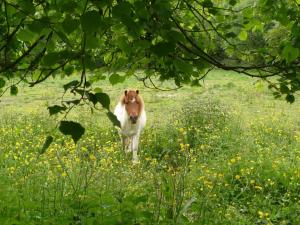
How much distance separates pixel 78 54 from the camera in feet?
5.91

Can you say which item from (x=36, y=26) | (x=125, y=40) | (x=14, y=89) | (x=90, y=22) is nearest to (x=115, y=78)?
(x=125, y=40)

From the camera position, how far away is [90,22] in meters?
1.52

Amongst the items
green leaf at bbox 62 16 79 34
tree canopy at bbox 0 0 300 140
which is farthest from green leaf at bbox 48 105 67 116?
green leaf at bbox 62 16 79 34

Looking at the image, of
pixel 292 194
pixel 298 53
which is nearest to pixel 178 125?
pixel 292 194

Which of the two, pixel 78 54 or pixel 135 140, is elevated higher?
pixel 78 54

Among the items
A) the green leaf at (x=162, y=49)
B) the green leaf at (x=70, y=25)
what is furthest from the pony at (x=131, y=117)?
the green leaf at (x=70, y=25)

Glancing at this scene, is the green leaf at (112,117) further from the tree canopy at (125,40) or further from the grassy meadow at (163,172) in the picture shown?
the grassy meadow at (163,172)

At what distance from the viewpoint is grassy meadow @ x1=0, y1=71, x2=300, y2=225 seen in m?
3.77

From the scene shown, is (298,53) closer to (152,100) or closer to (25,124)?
(25,124)

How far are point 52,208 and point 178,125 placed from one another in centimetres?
650

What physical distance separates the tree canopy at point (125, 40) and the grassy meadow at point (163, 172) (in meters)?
0.30

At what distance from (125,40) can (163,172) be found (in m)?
2.83

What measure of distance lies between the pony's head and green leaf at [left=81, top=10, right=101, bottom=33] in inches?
325

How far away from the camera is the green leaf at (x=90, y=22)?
1.52 m
